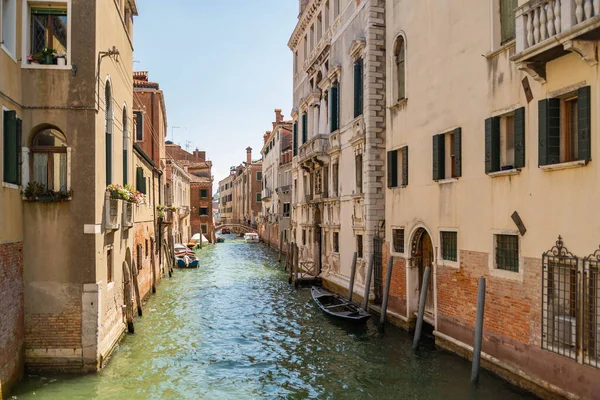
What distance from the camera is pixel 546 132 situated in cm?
750

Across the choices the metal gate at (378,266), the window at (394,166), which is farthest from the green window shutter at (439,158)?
the metal gate at (378,266)

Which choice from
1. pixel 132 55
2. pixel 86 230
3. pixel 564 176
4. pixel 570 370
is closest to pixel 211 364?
pixel 86 230

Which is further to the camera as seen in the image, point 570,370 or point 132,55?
point 132,55

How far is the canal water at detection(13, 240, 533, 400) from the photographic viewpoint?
841 cm

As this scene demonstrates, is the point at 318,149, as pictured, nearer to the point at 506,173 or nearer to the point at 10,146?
the point at 506,173

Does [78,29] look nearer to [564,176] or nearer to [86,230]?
[86,230]

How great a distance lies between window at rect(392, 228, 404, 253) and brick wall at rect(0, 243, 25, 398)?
825 cm

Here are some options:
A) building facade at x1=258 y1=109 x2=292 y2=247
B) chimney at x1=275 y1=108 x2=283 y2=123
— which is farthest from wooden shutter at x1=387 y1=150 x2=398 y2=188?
chimney at x1=275 y1=108 x2=283 y2=123

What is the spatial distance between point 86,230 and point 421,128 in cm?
723

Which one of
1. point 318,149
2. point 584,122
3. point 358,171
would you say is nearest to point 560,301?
point 584,122

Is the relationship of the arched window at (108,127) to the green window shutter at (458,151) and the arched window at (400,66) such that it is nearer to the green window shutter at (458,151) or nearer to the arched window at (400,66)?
the green window shutter at (458,151)

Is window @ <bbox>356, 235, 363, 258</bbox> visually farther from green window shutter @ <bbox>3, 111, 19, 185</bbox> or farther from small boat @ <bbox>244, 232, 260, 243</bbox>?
small boat @ <bbox>244, 232, 260, 243</bbox>

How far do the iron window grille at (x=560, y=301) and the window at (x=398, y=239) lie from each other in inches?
209

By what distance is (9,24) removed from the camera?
8.00 metres
